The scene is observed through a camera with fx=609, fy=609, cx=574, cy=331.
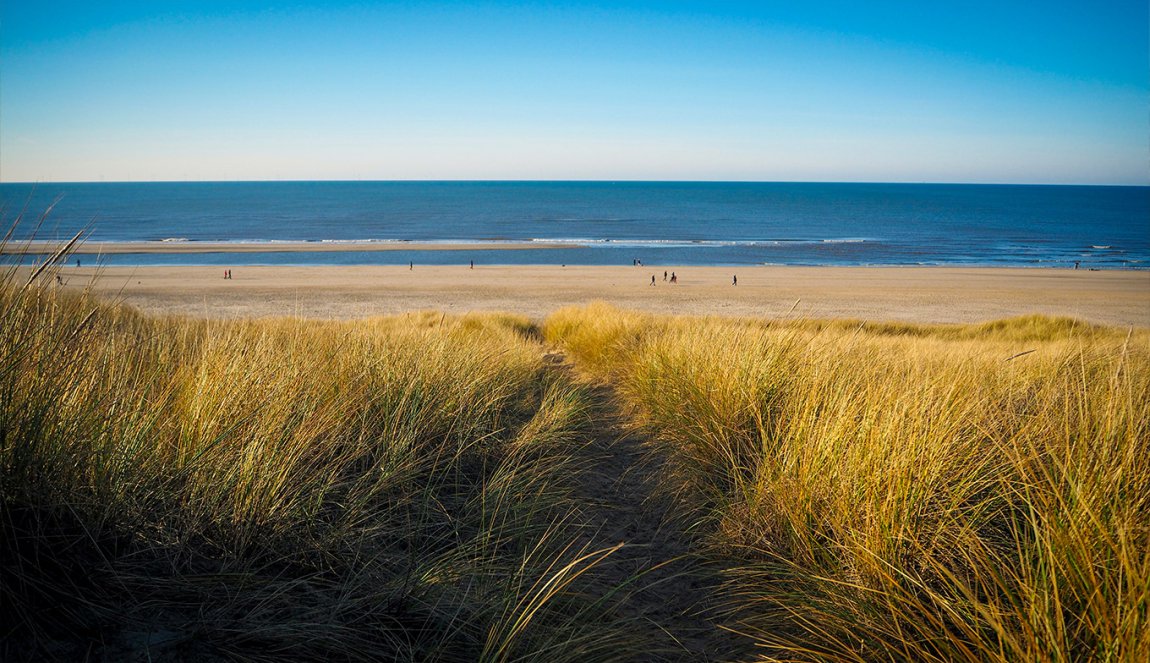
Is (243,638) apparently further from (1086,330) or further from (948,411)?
(1086,330)

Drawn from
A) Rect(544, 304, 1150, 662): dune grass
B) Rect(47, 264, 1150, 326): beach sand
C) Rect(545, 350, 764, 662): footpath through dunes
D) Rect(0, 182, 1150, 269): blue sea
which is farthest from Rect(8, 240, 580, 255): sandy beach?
Rect(544, 304, 1150, 662): dune grass

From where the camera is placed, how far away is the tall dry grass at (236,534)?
212cm

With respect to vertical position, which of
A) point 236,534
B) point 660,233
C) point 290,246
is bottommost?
point 236,534

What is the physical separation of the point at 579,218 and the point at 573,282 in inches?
2533

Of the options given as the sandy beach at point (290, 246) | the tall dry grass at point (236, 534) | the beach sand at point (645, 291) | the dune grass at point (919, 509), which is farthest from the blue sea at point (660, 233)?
the dune grass at point (919, 509)

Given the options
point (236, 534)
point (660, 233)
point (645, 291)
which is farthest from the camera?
point (660, 233)

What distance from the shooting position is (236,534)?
8.52 ft

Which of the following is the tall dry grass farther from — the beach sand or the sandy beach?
the sandy beach

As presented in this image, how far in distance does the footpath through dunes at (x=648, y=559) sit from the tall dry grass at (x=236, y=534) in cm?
21

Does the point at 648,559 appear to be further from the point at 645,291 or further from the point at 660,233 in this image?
the point at 660,233

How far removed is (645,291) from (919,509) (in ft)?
97.2

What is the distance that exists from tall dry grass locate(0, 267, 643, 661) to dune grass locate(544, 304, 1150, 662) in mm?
899

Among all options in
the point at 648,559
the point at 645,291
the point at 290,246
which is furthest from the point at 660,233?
the point at 648,559

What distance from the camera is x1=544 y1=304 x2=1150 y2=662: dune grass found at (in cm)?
→ 209
